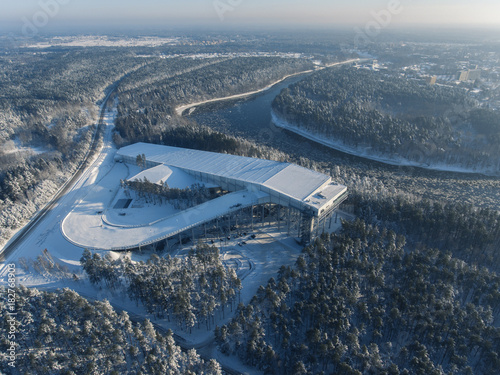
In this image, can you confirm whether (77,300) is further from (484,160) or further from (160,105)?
(160,105)

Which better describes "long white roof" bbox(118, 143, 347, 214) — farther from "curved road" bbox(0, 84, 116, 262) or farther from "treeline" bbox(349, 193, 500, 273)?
"curved road" bbox(0, 84, 116, 262)

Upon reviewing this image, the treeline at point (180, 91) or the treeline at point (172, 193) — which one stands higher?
the treeline at point (180, 91)

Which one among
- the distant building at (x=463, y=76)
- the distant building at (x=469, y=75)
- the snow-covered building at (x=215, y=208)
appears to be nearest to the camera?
the snow-covered building at (x=215, y=208)

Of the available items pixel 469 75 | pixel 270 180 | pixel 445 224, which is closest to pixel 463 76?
pixel 469 75

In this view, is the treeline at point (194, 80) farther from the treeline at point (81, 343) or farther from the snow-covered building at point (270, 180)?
the treeline at point (81, 343)

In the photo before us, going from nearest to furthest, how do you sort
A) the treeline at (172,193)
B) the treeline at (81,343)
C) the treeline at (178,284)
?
the treeline at (81,343) < the treeline at (178,284) < the treeline at (172,193)

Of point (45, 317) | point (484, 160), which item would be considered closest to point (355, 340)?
point (45, 317)

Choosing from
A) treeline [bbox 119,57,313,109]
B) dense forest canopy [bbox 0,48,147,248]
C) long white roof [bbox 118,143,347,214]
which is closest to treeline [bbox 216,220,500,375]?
long white roof [bbox 118,143,347,214]

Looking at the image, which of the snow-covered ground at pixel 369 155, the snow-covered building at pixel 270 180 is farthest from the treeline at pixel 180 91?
the snow-covered ground at pixel 369 155
